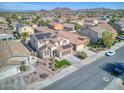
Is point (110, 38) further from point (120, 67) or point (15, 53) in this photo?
point (15, 53)

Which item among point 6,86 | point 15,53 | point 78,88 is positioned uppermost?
point 15,53

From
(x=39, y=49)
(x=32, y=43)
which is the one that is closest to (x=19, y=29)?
(x=32, y=43)

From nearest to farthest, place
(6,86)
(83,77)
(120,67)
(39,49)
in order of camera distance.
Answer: (6,86), (83,77), (120,67), (39,49)

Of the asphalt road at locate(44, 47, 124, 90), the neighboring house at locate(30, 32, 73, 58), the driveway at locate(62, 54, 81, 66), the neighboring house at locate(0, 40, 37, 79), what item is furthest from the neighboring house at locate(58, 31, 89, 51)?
the neighboring house at locate(0, 40, 37, 79)

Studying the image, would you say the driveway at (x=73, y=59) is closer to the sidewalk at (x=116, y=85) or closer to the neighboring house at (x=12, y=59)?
the neighboring house at (x=12, y=59)

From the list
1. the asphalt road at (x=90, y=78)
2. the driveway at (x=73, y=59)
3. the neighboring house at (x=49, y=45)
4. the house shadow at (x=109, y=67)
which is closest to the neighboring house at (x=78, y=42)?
the neighboring house at (x=49, y=45)

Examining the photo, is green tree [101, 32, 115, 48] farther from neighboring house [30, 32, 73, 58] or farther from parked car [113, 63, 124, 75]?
parked car [113, 63, 124, 75]

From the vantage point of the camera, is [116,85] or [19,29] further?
[19,29]
